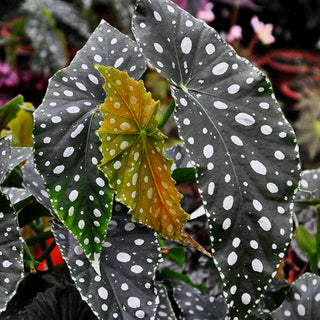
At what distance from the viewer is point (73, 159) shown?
59 cm

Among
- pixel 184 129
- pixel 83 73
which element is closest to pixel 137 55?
pixel 83 73

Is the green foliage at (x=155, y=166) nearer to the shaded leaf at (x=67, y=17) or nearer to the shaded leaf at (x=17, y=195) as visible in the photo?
the shaded leaf at (x=17, y=195)

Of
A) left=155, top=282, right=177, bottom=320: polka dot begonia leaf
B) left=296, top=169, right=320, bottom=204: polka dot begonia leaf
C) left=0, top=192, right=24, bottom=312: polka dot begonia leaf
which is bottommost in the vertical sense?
left=155, top=282, right=177, bottom=320: polka dot begonia leaf

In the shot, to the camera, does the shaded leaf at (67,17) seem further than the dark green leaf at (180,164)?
Yes

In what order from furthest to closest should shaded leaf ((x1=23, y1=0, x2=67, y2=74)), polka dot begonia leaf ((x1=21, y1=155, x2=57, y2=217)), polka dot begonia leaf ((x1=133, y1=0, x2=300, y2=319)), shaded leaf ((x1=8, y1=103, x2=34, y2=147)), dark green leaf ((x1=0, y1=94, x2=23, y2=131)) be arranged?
shaded leaf ((x1=23, y1=0, x2=67, y2=74)) → shaded leaf ((x1=8, y1=103, x2=34, y2=147)) → dark green leaf ((x1=0, y1=94, x2=23, y2=131)) → polka dot begonia leaf ((x1=21, y1=155, x2=57, y2=217)) → polka dot begonia leaf ((x1=133, y1=0, x2=300, y2=319))

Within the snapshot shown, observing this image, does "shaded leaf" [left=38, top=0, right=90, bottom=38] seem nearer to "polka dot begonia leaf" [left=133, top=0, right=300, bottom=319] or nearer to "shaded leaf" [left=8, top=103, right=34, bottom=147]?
"shaded leaf" [left=8, top=103, right=34, bottom=147]

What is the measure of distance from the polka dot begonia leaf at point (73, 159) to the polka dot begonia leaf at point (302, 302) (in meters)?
0.29

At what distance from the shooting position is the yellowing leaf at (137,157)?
1.90 ft

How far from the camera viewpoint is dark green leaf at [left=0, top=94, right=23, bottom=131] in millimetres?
801

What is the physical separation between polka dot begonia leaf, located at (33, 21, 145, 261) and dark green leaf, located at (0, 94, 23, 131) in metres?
0.20

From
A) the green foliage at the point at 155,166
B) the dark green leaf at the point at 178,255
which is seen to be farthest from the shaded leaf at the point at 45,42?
A: the green foliage at the point at 155,166

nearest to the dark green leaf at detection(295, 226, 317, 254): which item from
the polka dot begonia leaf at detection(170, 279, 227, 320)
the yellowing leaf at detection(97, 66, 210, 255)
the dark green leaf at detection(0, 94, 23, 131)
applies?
the polka dot begonia leaf at detection(170, 279, 227, 320)

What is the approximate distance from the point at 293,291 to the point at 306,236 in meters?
0.14

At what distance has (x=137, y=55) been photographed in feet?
2.33
